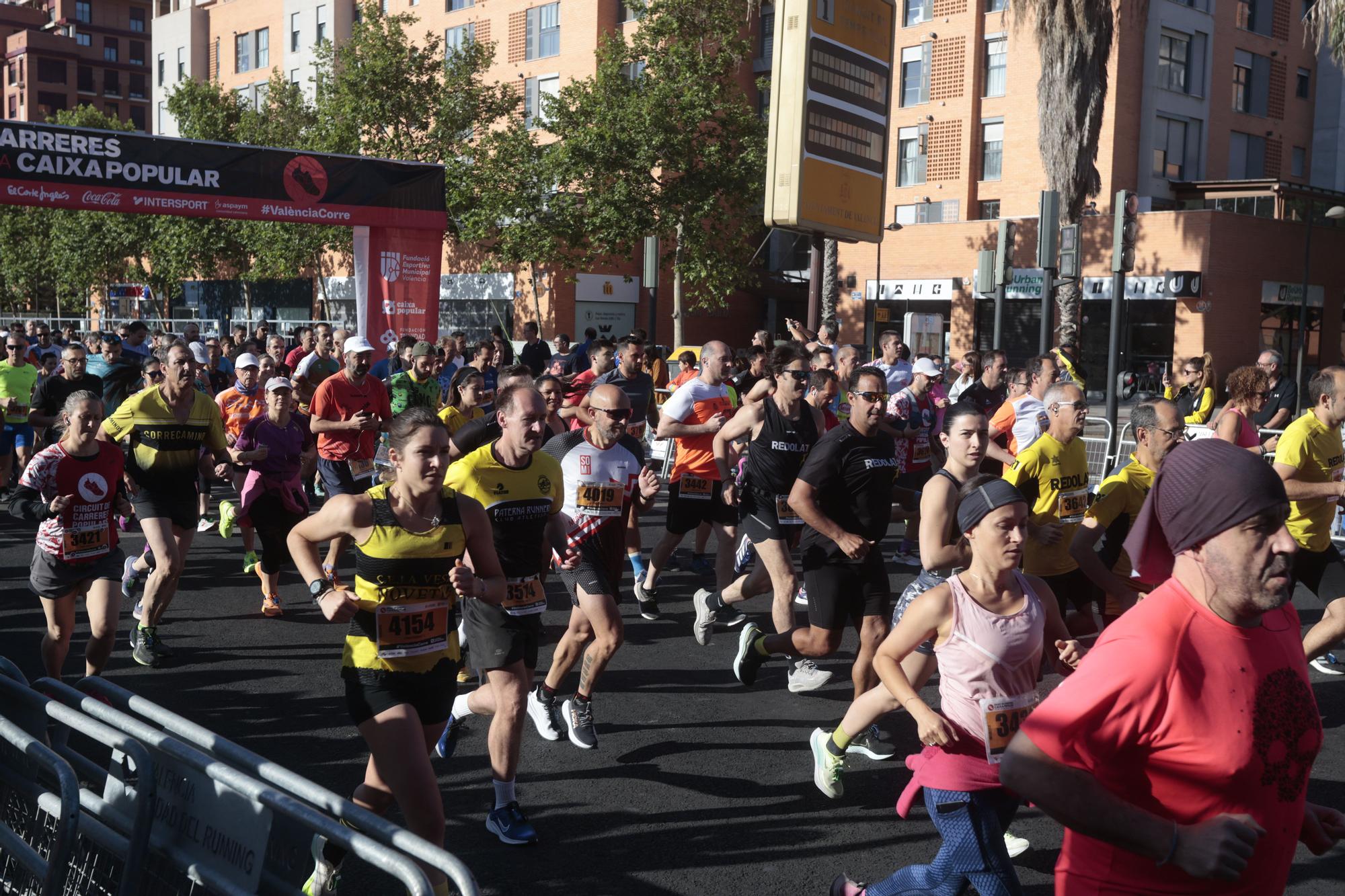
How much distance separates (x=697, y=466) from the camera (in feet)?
31.8

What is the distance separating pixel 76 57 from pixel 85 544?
343 ft

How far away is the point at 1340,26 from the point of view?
22.8 meters

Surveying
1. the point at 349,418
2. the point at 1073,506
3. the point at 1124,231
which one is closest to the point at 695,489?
the point at 349,418

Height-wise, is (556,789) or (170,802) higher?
(170,802)

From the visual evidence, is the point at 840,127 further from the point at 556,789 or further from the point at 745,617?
the point at 556,789

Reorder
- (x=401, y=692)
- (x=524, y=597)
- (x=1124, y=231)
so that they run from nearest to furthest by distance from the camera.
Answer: (x=401, y=692) → (x=524, y=597) → (x=1124, y=231)

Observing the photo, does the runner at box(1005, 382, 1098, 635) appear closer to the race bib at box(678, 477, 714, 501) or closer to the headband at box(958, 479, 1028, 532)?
the headband at box(958, 479, 1028, 532)

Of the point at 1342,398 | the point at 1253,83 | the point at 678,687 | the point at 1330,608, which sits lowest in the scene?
the point at 678,687

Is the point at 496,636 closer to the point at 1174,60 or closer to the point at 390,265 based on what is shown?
the point at 390,265

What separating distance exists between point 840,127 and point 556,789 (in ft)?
26.6

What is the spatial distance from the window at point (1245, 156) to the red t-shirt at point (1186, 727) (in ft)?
141

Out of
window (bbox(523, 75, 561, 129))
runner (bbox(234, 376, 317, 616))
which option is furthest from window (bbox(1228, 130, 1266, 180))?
runner (bbox(234, 376, 317, 616))

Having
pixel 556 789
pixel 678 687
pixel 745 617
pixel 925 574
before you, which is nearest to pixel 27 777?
pixel 556 789

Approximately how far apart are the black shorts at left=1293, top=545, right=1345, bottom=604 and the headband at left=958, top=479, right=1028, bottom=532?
3.46 metres
